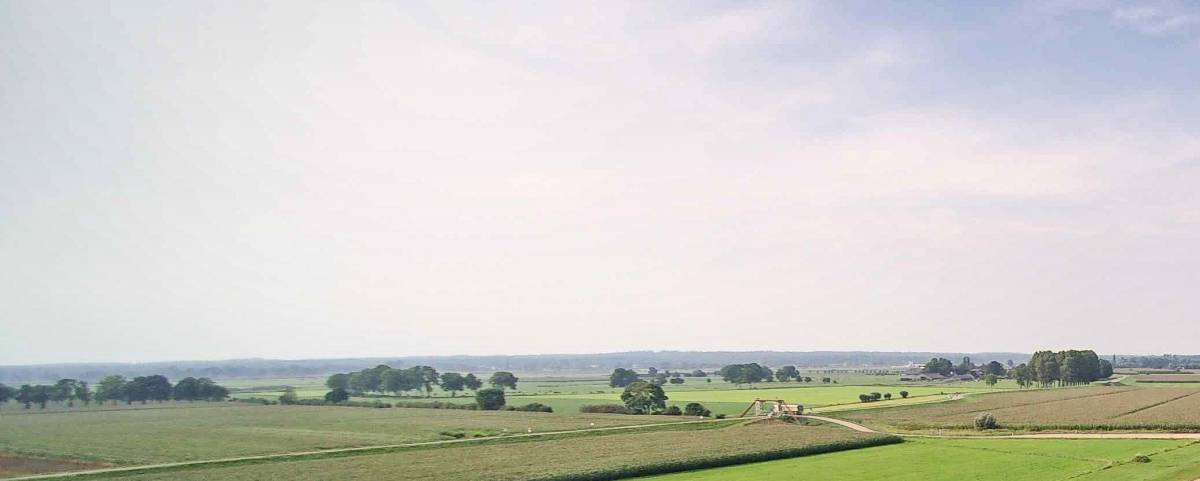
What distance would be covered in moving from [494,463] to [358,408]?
207 ft

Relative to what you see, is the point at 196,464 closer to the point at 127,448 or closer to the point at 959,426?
the point at 127,448

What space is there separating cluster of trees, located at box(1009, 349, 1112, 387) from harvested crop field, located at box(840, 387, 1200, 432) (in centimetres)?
4602

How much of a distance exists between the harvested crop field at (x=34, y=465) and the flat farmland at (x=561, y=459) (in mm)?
7442

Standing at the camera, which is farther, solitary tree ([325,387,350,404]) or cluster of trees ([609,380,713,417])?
solitary tree ([325,387,350,404])

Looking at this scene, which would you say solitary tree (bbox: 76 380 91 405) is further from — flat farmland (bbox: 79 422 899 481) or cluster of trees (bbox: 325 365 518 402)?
flat farmland (bbox: 79 422 899 481)

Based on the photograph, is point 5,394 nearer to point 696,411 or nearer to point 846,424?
point 696,411

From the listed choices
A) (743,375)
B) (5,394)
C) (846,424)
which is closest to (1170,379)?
(743,375)

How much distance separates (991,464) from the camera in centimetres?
4844

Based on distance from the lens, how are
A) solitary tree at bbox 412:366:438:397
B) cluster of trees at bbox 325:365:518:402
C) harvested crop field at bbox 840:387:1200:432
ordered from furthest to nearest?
solitary tree at bbox 412:366:438:397 < cluster of trees at bbox 325:365:518:402 < harvested crop field at bbox 840:387:1200:432

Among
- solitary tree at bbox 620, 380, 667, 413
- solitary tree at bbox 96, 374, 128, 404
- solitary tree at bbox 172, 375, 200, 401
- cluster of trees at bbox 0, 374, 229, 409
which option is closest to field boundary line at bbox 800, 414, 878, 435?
solitary tree at bbox 620, 380, 667, 413

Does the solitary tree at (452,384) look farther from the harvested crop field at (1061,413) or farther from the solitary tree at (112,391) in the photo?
the harvested crop field at (1061,413)

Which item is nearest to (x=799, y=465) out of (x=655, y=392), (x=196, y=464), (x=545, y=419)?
(x=196, y=464)

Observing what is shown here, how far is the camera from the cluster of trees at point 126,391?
10338 centimetres

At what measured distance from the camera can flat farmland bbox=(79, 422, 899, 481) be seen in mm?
47062
